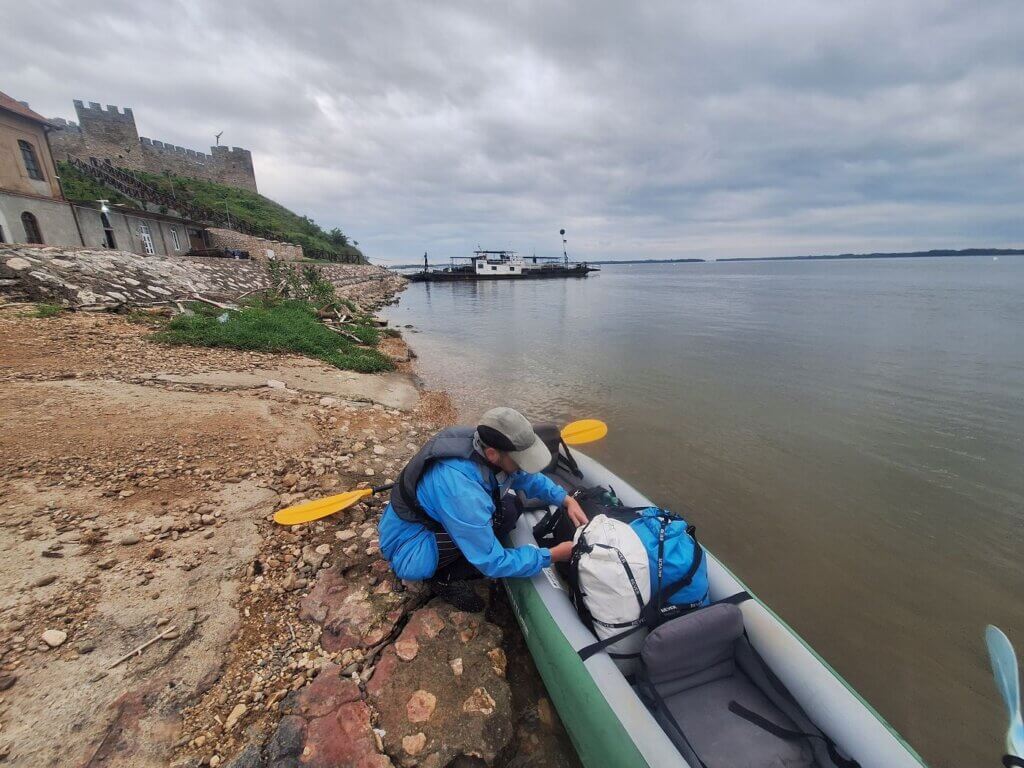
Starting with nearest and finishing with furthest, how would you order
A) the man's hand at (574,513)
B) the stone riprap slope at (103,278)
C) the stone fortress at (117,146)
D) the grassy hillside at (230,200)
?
the man's hand at (574,513), the stone riprap slope at (103,278), the grassy hillside at (230,200), the stone fortress at (117,146)

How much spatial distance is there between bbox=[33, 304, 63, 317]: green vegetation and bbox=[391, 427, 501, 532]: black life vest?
9.74 metres

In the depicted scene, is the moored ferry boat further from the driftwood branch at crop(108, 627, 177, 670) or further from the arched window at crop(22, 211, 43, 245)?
the driftwood branch at crop(108, 627, 177, 670)

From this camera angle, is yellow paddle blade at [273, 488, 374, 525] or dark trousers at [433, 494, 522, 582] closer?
dark trousers at [433, 494, 522, 582]

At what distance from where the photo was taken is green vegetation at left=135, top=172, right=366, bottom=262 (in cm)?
3662

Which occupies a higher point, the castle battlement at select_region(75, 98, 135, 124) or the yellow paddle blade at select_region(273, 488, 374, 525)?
the castle battlement at select_region(75, 98, 135, 124)

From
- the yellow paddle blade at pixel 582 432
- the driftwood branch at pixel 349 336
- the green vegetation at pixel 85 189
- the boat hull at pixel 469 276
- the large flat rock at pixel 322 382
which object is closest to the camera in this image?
the yellow paddle blade at pixel 582 432

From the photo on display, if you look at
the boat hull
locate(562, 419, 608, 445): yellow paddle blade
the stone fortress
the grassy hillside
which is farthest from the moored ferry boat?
locate(562, 419, 608, 445): yellow paddle blade

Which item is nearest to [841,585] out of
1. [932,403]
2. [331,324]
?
[932,403]

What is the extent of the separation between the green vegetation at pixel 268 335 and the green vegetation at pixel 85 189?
914 inches

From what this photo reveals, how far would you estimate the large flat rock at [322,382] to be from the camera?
650 centimetres

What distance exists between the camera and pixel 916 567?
4332 millimetres

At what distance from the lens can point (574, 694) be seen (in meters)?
2.21

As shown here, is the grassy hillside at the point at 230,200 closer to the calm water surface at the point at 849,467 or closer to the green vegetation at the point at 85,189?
the green vegetation at the point at 85,189

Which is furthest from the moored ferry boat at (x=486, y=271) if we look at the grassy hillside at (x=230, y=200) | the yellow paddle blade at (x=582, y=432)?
the yellow paddle blade at (x=582, y=432)
